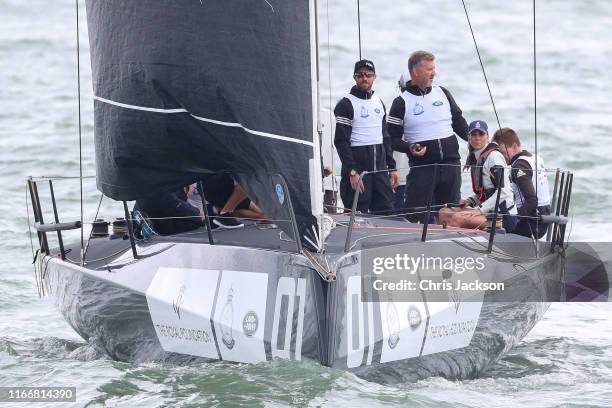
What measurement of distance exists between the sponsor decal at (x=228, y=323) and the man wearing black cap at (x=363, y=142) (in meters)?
2.15

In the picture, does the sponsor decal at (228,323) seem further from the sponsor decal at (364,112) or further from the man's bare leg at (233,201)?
the sponsor decal at (364,112)

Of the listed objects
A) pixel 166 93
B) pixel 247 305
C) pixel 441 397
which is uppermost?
pixel 166 93

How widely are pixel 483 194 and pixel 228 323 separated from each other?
2.38m

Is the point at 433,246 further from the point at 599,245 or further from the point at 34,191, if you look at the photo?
the point at 599,245

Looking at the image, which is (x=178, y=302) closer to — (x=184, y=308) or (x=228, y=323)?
(x=184, y=308)

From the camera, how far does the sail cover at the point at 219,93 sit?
20.2 feet

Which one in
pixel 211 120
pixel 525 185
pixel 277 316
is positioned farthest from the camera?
pixel 525 185

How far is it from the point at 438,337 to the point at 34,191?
2.70 m

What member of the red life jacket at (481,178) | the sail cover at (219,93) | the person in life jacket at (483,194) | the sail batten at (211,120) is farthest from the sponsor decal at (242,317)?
the red life jacket at (481,178)

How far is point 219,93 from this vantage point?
625cm

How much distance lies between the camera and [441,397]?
20.1 ft

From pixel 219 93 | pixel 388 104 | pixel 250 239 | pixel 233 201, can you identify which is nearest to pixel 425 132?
pixel 233 201

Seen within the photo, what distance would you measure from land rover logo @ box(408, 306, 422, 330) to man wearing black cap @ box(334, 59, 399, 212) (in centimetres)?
200

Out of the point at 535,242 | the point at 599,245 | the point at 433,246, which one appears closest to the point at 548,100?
the point at 599,245
